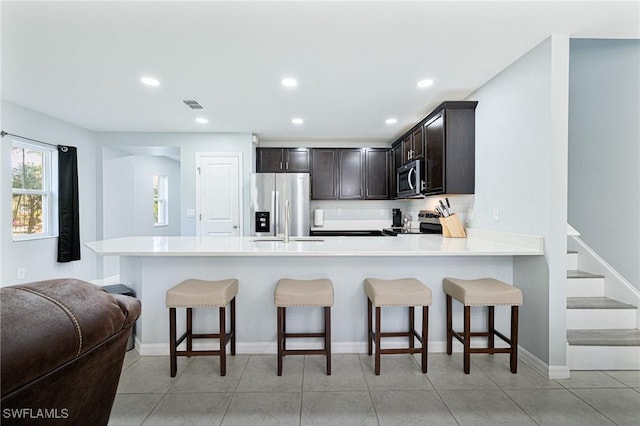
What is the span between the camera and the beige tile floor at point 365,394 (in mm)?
1696

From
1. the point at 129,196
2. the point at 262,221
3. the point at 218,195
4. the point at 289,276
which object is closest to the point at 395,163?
the point at 262,221

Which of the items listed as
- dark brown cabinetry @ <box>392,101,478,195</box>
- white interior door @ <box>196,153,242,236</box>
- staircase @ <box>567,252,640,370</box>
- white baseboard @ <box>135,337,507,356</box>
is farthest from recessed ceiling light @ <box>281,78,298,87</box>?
staircase @ <box>567,252,640,370</box>

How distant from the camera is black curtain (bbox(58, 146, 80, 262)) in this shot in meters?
4.11

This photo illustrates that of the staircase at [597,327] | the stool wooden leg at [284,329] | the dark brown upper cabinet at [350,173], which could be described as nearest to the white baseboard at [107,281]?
the stool wooden leg at [284,329]

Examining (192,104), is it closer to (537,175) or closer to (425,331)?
(425,331)

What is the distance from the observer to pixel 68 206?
164 inches

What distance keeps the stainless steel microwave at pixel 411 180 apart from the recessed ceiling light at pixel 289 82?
1.72 metres

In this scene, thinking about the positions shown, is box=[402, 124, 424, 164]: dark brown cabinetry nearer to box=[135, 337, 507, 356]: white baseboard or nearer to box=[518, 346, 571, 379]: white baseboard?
box=[135, 337, 507, 356]: white baseboard

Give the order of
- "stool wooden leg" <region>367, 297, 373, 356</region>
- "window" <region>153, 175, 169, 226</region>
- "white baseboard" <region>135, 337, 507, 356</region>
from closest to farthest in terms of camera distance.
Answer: "stool wooden leg" <region>367, 297, 373, 356</region>, "white baseboard" <region>135, 337, 507, 356</region>, "window" <region>153, 175, 169, 226</region>

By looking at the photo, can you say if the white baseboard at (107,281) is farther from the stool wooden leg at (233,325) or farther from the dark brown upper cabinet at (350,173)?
the dark brown upper cabinet at (350,173)

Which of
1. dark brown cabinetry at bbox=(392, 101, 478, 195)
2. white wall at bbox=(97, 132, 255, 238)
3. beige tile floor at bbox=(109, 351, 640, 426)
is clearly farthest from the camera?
white wall at bbox=(97, 132, 255, 238)

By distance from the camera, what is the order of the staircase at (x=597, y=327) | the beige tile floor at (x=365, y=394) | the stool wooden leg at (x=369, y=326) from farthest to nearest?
1. the stool wooden leg at (x=369, y=326)
2. the staircase at (x=597, y=327)
3. the beige tile floor at (x=365, y=394)

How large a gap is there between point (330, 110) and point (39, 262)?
4119mm

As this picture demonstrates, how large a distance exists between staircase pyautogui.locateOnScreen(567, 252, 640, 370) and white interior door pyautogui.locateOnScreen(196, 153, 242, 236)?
4106 millimetres
